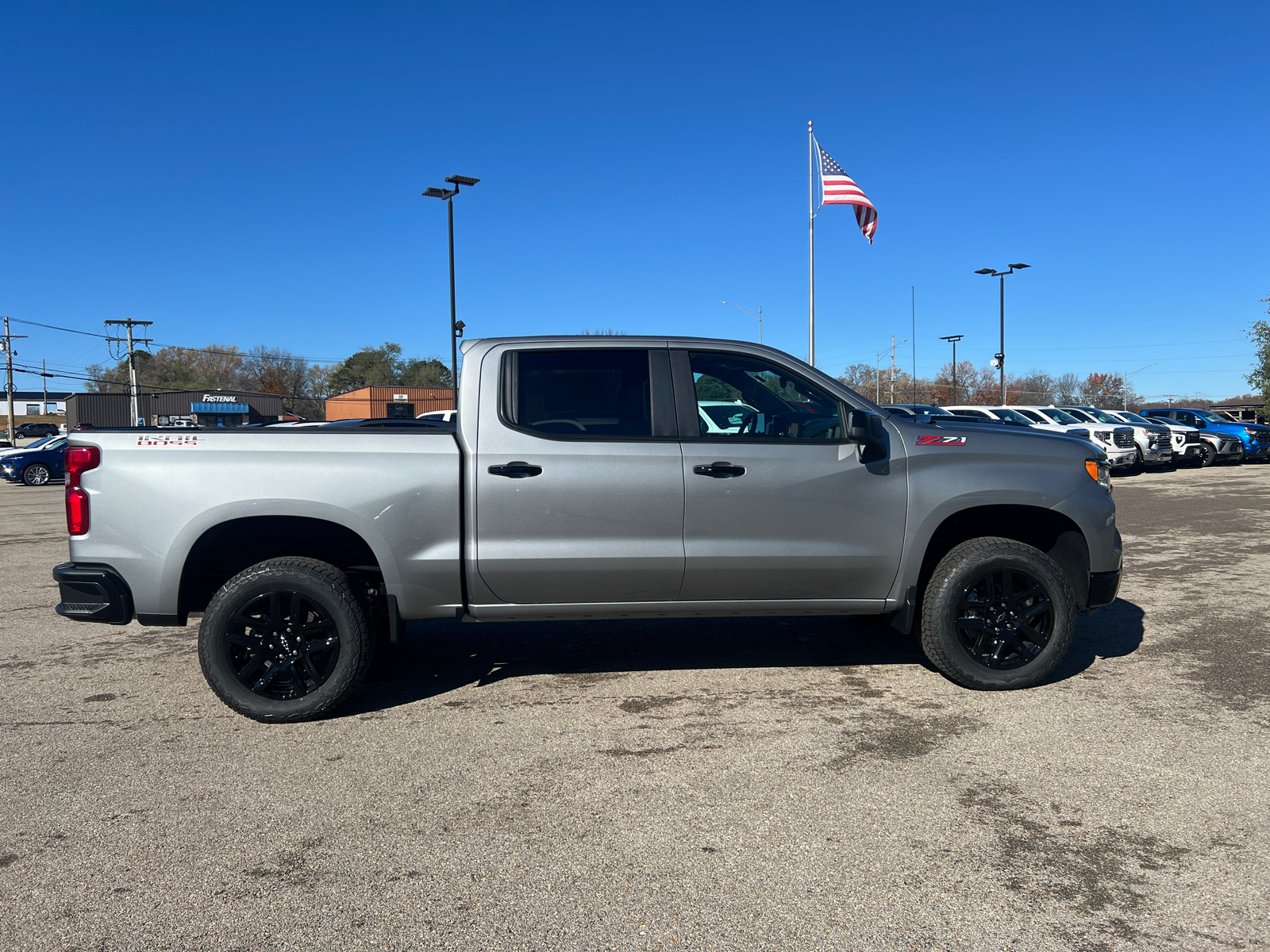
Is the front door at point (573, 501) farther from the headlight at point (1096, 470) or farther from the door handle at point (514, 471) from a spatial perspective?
the headlight at point (1096, 470)

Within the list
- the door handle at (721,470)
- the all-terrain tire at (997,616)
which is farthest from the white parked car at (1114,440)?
the door handle at (721,470)

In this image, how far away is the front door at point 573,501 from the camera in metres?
4.45

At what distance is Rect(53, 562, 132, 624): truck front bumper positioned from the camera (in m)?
4.37

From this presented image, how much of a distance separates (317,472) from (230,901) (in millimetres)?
2100

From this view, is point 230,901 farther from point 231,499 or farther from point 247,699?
point 231,499

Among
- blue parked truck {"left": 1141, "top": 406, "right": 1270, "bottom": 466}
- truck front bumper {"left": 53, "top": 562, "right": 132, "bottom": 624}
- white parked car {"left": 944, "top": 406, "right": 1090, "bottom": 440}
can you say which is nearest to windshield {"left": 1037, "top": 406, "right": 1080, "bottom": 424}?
white parked car {"left": 944, "top": 406, "right": 1090, "bottom": 440}

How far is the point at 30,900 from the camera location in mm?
2842

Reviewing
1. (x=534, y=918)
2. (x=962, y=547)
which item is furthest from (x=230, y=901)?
(x=962, y=547)

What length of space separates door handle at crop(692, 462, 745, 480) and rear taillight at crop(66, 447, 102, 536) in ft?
9.85

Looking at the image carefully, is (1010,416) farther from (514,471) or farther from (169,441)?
(169,441)

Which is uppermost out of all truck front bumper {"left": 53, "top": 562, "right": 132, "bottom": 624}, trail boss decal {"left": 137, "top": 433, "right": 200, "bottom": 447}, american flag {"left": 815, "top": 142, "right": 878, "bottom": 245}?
american flag {"left": 815, "top": 142, "right": 878, "bottom": 245}

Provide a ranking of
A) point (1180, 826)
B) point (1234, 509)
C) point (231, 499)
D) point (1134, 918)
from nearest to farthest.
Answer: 1. point (1134, 918)
2. point (1180, 826)
3. point (231, 499)
4. point (1234, 509)

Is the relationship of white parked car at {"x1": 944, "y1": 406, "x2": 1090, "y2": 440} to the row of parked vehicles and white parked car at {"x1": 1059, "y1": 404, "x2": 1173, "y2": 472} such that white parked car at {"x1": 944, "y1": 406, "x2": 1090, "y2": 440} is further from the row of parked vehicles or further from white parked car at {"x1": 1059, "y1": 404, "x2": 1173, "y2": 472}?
white parked car at {"x1": 1059, "y1": 404, "x2": 1173, "y2": 472}

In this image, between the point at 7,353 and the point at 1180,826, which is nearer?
the point at 1180,826
